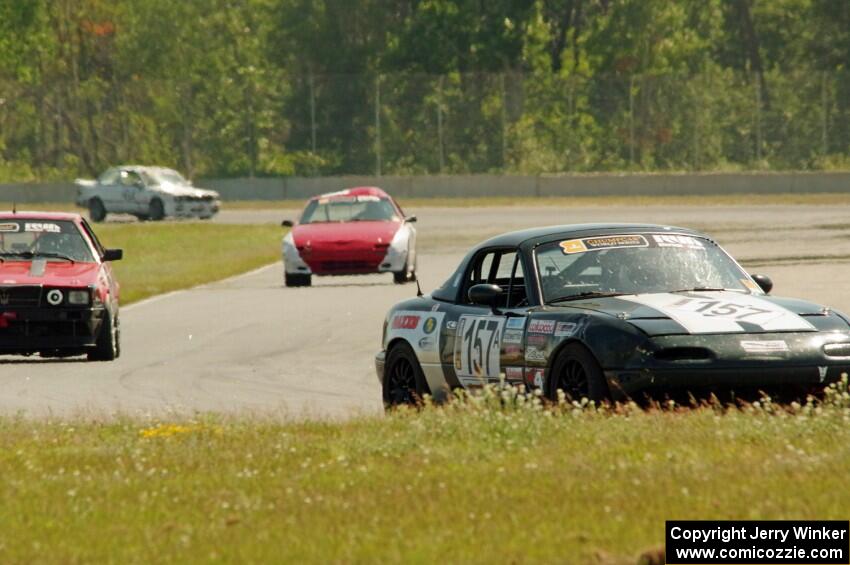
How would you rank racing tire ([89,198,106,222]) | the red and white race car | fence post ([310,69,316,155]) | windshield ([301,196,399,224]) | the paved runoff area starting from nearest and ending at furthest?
the paved runoff area, the red and white race car, windshield ([301,196,399,224]), racing tire ([89,198,106,222]), fence post ([310,69,316,155])

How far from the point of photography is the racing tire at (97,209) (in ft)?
181

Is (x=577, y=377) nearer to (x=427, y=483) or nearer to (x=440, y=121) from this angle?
(x=427, y=483)

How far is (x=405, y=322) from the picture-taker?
12828 mm

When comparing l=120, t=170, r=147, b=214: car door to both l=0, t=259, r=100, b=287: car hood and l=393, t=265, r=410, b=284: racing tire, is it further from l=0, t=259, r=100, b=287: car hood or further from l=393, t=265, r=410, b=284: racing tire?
l=0, t=259, r=100, b=287: car hood

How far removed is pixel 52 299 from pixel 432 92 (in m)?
47.2

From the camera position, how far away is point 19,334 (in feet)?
57.4

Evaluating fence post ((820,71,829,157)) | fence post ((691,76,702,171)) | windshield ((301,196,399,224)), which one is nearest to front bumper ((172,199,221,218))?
fence post ((691,76,702,171))

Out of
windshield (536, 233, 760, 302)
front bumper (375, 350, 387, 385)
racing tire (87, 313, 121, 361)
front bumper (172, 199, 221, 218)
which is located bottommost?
front bumper (172, 199, 221, 218)

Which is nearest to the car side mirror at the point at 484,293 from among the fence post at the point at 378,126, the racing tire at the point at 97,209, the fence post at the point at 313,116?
the racing tire at the point at 97,209

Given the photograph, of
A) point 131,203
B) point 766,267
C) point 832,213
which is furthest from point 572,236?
point 131,203

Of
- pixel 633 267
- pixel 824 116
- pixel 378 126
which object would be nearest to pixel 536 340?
pixel 633 267

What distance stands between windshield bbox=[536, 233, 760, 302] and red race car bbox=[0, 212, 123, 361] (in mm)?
6842

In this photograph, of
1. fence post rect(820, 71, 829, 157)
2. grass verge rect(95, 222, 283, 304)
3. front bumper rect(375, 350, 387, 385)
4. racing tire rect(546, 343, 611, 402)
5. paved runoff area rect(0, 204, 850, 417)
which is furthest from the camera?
fence post rect(820, 71, 829, 157)

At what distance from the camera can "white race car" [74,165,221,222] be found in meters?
52.9
